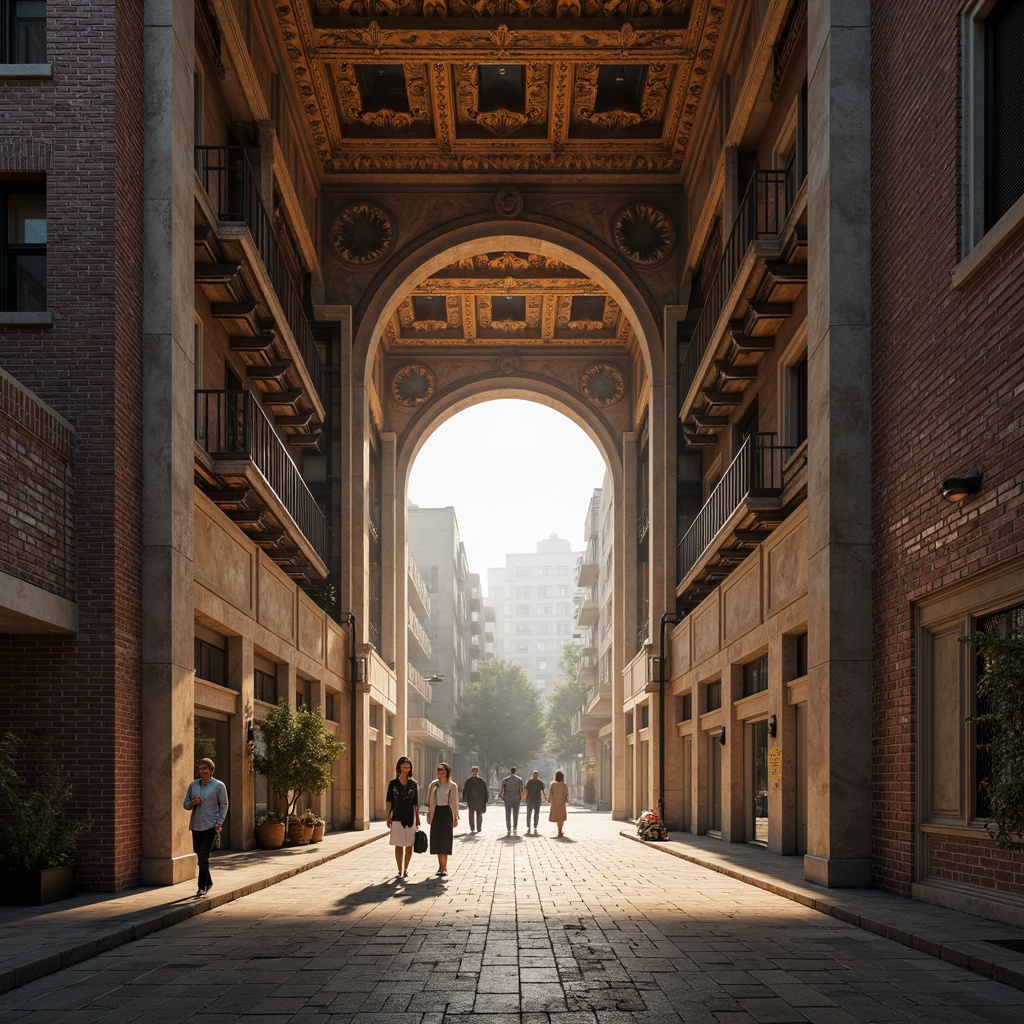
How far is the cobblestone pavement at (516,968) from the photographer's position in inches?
284

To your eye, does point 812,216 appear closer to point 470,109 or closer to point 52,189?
point 52,189

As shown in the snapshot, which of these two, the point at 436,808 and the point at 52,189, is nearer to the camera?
the point at 52,189

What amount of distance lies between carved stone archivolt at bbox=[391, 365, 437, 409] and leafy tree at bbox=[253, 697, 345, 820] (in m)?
17.8

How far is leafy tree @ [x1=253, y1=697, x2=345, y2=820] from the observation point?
2130cm

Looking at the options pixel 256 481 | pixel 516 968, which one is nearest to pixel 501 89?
pixel 256 481

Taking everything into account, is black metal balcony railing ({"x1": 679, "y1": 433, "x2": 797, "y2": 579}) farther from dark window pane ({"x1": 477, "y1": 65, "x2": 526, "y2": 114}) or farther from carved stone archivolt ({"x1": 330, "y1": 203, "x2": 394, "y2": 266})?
carved stone archivolt ({"x1": 330, "y1": 203, "x2": 394, "y2": 266})

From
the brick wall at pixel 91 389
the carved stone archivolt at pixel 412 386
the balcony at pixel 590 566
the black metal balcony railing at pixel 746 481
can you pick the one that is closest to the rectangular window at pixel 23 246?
the brick wall at pixel 91 389

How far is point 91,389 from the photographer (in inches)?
536

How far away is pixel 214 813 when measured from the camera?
43.4 feet

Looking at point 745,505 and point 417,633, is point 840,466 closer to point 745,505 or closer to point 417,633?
point 745,505

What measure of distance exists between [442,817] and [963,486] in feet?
28.3

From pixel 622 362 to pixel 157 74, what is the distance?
2465cm

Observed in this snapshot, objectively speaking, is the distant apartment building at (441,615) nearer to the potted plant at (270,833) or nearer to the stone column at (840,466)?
the potted plant at (270,833)

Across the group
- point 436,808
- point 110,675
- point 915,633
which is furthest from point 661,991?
point 436,808
